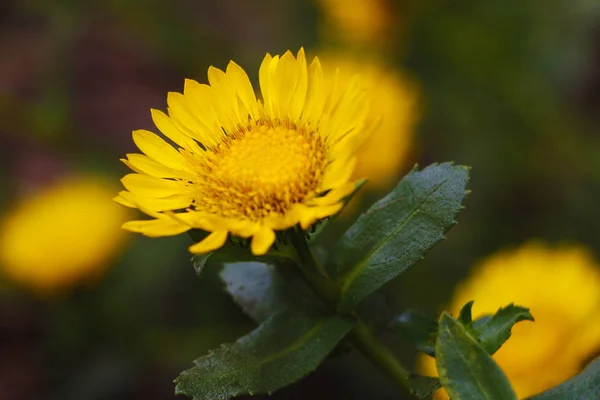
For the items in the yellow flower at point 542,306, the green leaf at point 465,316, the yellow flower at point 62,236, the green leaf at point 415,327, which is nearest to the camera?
the green leaf at point 465,316

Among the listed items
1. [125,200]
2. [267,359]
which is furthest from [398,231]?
[125,200]

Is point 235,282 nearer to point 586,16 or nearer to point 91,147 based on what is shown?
point 91,147

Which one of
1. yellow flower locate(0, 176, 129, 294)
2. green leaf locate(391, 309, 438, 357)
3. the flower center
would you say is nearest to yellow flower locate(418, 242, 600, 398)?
green leaf locate(391, 309, 438, 357)

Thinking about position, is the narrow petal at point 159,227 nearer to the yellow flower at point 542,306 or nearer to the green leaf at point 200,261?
the green leaf at point 200,261

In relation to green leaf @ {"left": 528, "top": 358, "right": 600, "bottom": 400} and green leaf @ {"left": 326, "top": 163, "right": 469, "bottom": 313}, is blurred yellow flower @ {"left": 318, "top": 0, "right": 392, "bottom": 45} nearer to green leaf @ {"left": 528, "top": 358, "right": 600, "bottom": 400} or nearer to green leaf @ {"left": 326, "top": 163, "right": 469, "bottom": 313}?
green leaf @ {"left": 326, "top": 163, "right": 469, "bottom": 313}

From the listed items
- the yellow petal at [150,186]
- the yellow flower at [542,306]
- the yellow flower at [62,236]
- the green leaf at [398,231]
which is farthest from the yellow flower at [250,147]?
the yellow flower at [62,236]

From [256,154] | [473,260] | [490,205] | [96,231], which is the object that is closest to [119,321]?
[96,231]
